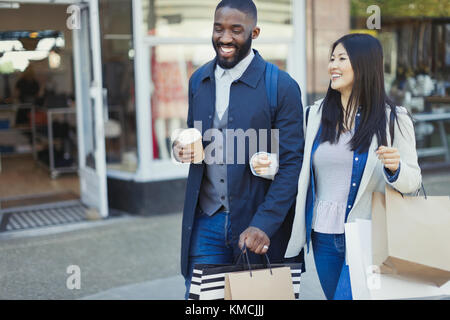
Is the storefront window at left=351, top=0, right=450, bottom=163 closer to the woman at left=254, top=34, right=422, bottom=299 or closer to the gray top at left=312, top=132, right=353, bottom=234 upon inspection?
the woman at left=254, top=34, right=422, bottom=299

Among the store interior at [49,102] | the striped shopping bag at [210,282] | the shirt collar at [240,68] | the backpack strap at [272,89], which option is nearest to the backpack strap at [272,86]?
the backpack strap at [272,89]

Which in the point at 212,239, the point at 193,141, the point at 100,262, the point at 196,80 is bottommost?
the point at 100,262

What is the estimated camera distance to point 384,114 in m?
2.79

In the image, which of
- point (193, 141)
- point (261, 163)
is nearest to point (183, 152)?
point (193, 141)

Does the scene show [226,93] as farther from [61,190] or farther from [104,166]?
[61,190]

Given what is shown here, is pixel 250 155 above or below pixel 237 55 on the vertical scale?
below

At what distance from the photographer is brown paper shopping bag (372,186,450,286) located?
245 cm

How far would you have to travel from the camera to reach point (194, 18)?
6871mm

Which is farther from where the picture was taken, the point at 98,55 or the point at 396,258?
the point at 98,55

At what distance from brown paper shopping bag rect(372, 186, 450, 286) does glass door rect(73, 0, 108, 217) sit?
445 cm

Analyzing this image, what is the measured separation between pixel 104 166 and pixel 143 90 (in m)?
0.95

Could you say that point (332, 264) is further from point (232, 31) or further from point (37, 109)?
point (37, 109)

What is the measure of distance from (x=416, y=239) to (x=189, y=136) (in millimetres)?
1077

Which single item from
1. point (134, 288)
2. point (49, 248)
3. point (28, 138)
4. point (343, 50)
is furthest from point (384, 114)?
point (28, 138)
